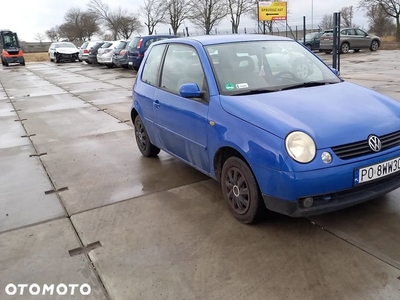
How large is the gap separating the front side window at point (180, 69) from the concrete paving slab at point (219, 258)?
4.30ft

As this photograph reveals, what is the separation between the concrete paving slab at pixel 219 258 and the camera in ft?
8.52

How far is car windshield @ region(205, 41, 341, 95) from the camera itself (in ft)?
12.4

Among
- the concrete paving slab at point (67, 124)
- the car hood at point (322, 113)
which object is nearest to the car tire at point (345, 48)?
the concrete paving slab at point (67, 124)

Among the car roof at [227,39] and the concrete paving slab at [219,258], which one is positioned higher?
the car roof at [227,39]

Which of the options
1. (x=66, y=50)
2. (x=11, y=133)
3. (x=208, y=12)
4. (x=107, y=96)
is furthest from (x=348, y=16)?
(x=11, y=133)

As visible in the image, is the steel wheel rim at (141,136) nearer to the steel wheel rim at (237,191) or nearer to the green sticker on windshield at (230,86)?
the green sticker on windshield at (230,86)

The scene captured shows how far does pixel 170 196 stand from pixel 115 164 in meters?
1.48

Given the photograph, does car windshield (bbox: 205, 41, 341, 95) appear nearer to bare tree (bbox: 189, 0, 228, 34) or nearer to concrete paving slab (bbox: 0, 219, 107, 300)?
concrete paving slab (bbox: 0, 219, 107, 300)

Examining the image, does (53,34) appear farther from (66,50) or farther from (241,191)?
(241,191)

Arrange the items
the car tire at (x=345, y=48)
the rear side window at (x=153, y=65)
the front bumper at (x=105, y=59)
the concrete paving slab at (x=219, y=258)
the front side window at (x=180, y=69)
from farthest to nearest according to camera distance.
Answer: the car tire at (x=345, y=48) → the front bumper at (x=105, y=59) → the rear side window at (x=153, y=65) → the front side window at (x=180, y=69) → the concrete paving slab at (x=219, y=258)

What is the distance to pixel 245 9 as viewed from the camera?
40750 millimetres

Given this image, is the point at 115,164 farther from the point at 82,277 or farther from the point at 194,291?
the point at 194,291

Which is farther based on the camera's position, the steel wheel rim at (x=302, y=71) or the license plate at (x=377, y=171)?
the steel wheel rim at (x=302, y=71)

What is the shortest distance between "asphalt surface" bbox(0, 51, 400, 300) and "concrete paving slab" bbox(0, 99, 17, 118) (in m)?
5.08
